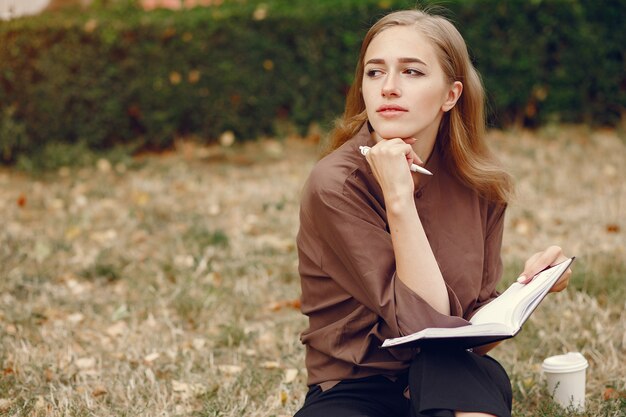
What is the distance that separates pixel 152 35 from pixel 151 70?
288 mm

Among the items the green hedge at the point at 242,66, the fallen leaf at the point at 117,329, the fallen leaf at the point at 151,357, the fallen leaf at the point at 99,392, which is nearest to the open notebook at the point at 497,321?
the fallen leaf at the point at 99,392

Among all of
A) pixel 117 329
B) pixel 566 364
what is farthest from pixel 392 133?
pixel 117 329

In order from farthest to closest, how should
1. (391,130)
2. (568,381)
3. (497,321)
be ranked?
1. (568,381)
2. (391,130)
3. (497,321)

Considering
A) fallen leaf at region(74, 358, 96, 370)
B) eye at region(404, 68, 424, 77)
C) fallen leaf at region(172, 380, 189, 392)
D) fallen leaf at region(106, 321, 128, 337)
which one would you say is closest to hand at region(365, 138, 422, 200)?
eye at region(404, 68, 424, 77)

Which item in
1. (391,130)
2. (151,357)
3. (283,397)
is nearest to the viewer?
(391,130)

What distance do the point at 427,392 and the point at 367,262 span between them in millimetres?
403

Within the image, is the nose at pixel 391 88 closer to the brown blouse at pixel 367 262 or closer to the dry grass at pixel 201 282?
the brown blouse at pixel 367 262

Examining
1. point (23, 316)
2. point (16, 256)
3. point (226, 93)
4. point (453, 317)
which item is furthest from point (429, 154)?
point (226, 93)

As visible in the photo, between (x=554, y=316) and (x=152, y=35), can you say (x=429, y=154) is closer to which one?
(x=554, y=316)

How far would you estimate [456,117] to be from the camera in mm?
2699

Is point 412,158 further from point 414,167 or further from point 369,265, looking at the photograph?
point 369,265

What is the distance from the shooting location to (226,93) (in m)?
6.99

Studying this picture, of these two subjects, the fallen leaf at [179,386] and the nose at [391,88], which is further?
the fallen leaf at [179,386]

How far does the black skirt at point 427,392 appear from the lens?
7.38 ft
